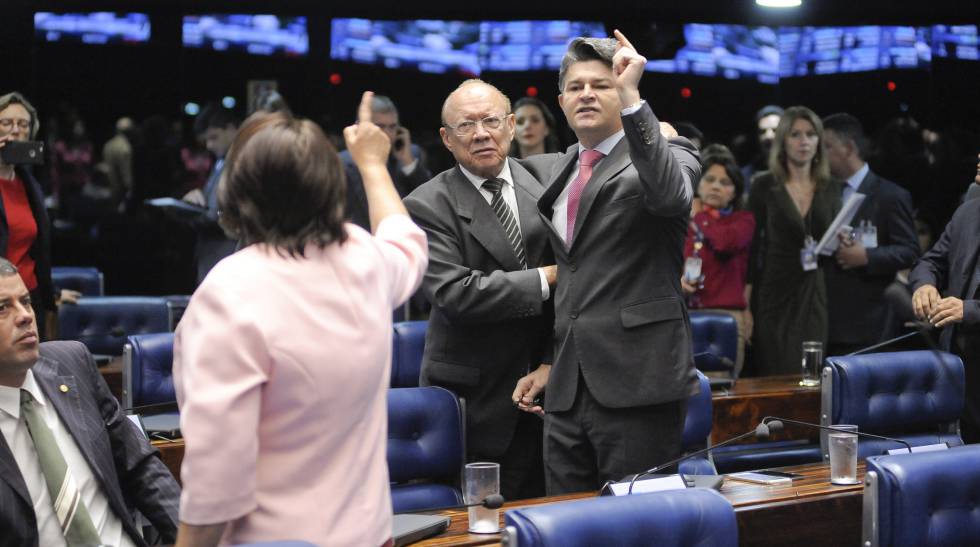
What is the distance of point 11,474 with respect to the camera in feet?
8.17

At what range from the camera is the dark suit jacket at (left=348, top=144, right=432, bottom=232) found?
5859 mm

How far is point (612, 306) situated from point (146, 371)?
200 cm

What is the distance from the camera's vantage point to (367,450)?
183 centimetres

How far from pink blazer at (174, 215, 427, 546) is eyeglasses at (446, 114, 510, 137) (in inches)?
62.3

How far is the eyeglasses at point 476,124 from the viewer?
11.3ft

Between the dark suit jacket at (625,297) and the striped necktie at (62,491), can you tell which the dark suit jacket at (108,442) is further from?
the dark suit jacket at (625,297)

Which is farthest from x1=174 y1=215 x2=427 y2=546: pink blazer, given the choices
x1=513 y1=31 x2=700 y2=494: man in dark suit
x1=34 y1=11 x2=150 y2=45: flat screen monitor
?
x1=34 y1=11 x2=150 y2=45: flat screen monitor

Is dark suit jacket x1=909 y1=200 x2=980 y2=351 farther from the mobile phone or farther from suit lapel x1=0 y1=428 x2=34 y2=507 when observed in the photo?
the mobile phone

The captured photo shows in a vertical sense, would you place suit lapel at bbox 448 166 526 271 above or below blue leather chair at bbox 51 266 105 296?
above

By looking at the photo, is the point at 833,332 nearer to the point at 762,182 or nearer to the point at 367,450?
the point at 762,182

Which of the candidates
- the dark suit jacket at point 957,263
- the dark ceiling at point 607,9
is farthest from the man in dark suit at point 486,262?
the dark ceiling at point 607,9

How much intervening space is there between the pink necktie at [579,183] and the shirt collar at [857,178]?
340 cm

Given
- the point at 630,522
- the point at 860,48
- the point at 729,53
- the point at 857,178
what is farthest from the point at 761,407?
the point at 729,53

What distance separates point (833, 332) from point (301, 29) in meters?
4.28
